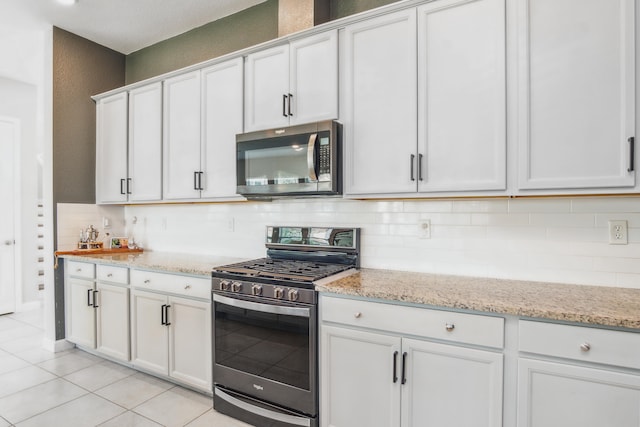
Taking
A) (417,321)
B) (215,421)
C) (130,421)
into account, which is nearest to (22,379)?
(130,421)

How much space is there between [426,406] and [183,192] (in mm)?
2359

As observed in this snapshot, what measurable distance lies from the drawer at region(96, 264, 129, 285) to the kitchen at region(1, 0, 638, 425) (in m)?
0.89

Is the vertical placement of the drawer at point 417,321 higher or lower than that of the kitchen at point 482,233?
lower

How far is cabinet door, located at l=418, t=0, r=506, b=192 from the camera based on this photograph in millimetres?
1807

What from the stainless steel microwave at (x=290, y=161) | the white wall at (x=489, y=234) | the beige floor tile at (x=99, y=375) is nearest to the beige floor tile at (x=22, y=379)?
the beige floor tile at (x=99, y=375)

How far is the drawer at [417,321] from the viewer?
1.53 m

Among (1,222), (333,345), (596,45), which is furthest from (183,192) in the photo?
(1,222)

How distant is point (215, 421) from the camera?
85.8 inches

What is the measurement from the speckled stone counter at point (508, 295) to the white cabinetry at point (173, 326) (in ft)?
3.33

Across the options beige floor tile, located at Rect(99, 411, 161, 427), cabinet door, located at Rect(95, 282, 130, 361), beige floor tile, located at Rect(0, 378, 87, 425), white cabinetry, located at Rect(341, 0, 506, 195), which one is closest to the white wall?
white cabinetry, located at Rect(341, 0, 506, 195)

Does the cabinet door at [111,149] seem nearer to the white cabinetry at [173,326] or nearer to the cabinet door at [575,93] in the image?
the white cabinetry at [173,326]

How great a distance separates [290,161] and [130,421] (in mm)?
1899

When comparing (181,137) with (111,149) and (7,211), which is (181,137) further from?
(7,211)

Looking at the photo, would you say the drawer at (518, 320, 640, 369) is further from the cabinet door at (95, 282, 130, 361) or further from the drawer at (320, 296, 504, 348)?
the cabinet door at (95, 282, 130, 361)
